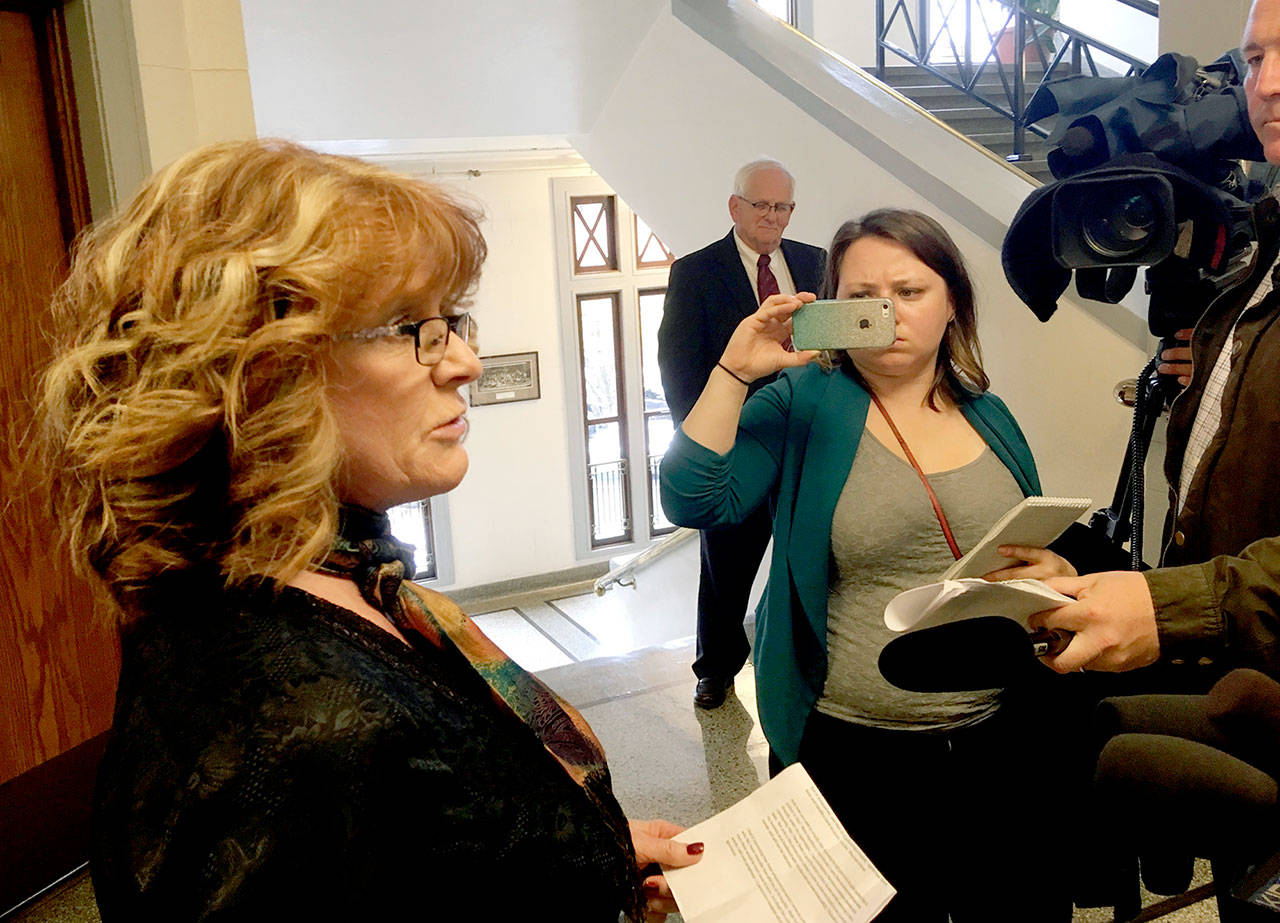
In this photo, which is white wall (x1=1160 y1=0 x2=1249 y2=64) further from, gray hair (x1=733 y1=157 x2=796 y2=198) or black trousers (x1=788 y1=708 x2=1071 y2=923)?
black trousers (x1=788 y1=708 x2=1071 y2=923)

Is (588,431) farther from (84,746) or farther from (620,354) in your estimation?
(84,746)

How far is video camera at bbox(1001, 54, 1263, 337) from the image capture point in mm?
1972

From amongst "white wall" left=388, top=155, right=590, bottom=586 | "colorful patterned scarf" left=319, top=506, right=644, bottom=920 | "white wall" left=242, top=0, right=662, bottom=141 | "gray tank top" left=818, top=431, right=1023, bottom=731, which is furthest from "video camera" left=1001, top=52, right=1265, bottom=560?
"white wall" left=388, top=155, right=590, bottom=586

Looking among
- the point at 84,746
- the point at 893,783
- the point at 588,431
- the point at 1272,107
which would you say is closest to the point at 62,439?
the point at 893,783

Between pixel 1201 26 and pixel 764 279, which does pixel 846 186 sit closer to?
pixel 764 279

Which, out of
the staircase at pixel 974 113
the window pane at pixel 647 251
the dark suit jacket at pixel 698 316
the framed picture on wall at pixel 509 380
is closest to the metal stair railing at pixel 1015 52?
the staircase at pixel 974 113

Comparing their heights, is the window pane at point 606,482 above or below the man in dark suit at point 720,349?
below

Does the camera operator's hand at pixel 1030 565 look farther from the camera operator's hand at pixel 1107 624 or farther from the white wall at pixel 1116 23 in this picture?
the white wall at pixel 1116 23

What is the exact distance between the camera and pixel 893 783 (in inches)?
67.5

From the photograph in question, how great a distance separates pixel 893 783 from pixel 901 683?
406mm

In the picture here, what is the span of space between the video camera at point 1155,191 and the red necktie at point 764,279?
142 centimetres

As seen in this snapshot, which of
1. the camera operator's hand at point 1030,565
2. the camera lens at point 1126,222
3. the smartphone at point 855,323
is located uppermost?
the camera lens at point 1126,222

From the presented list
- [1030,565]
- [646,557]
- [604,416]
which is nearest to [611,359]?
[604,416]

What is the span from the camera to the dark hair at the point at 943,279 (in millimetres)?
1787
